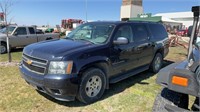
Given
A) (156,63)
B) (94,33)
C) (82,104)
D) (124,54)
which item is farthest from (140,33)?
(82,104)

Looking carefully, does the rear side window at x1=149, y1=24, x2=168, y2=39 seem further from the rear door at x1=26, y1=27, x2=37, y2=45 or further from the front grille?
the rear door at x1=26, y1=27, x2=37, y2=45

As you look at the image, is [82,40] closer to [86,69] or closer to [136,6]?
[86,69]

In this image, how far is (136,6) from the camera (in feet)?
165

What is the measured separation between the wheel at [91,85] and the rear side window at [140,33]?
175 centimetres

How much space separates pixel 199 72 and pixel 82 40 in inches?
121

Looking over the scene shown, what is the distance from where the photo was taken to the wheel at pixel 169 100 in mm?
2777

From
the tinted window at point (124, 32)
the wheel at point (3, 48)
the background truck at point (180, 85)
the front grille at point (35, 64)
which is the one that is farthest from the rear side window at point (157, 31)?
the wheel at point (3, 48)

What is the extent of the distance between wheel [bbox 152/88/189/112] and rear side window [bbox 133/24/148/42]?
2.62 m

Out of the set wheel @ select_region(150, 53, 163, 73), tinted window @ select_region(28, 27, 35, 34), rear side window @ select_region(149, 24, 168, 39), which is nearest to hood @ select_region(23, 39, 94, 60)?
rear side window @ select_region(149, 24, 168, 39)

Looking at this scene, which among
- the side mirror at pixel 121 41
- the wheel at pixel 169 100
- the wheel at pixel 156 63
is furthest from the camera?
the wheel at pixel 156 63

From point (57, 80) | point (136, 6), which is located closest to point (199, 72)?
point (57, 80)

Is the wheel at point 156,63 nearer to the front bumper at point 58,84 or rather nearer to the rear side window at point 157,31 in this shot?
the rear side window at point 157,31

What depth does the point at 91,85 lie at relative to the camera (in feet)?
13.5

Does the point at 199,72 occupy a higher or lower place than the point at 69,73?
higher
